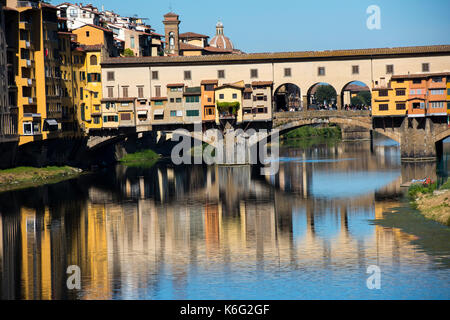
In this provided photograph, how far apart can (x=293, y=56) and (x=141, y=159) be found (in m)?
23.0

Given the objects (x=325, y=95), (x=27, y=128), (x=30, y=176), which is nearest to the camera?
(x=30, y=176)

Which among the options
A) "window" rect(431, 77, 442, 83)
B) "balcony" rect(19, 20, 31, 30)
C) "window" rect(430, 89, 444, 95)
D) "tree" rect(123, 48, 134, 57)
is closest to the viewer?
"balcony" rect(19, 20, 31, 30)

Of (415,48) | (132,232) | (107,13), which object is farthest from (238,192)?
(107,13)

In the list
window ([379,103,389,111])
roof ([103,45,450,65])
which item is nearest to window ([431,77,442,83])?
roof ([103,45,450,65])

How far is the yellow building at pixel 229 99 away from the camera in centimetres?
8012

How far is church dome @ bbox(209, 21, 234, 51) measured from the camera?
488 ft

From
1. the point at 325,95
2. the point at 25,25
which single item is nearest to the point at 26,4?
the point at 25,25

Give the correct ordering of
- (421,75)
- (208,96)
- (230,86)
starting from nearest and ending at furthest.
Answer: (421,75) → (230,86) → (208,96)

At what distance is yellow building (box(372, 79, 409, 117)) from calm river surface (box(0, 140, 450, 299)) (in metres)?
8.88

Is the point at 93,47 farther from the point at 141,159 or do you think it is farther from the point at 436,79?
the point at 436,79

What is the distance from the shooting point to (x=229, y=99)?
80.4 metres

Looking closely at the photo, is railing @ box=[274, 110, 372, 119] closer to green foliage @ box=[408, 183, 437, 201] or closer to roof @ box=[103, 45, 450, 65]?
roof @ box=[103, 45, 450, 65]

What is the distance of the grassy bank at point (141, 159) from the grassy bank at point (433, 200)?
1483 inches

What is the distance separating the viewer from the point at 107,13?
11744 centimetres
